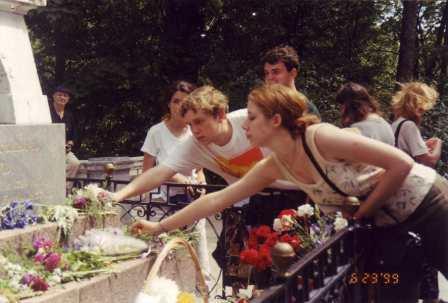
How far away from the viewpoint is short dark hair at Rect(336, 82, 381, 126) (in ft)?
14.8

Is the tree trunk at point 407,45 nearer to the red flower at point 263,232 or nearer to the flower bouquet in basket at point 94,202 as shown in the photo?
the flower bouquet in basket at point 94,202

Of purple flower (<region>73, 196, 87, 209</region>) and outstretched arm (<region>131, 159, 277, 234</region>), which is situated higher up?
outstretched arm (<region>131, 159, 277, 234</region>)

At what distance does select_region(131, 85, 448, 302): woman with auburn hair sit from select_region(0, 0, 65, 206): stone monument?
6.70 ft

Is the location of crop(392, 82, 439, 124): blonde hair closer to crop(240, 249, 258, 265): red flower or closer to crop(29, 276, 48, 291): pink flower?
crop(240, 249, 258, 265): red flower

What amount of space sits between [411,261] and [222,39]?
13.6 metres

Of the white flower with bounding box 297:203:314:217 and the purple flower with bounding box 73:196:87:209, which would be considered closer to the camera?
the white flower with bounding box 297:203:314:217

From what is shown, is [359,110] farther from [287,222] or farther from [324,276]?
[324,276]

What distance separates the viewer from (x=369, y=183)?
2809 mm

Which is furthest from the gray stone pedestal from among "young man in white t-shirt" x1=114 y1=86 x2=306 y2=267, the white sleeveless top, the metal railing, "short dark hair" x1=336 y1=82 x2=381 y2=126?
the metal railing

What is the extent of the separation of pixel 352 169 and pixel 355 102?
1.85 m

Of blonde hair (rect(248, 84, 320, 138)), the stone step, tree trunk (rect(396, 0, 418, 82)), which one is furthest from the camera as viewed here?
tree trunk (rect(396, 0, 418, 82))

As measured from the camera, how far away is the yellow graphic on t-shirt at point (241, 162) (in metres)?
4.04

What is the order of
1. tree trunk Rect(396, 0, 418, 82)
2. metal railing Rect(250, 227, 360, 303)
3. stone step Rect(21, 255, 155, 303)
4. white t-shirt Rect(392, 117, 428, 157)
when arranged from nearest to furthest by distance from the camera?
metal railing Rect(250, 227, 360, 303) → stone step Rect(21, 255, 155, 303) → white t-shirt Rect(392, 117, 428, 157) → tree trunk Rect(396, 0, 418, 82)

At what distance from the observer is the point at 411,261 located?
9.46 ft
